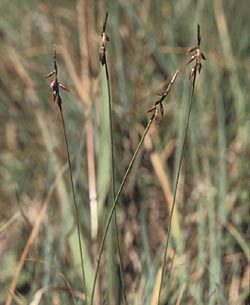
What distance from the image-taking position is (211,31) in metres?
1.94

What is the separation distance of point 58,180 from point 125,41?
0.60 metres

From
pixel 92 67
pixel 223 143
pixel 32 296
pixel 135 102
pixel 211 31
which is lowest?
pixel 32 296

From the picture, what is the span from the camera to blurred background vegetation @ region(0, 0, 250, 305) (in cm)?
128

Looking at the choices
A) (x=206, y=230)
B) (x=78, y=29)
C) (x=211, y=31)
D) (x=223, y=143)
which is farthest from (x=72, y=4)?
(x=206, y=230)

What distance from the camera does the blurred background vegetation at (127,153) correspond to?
4.21ft

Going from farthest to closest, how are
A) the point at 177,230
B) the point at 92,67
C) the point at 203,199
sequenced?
the point at 92,67 < the point at 203,199 < the point at 177,230

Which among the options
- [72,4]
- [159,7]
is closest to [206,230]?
[159,7]

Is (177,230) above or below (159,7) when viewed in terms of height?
below

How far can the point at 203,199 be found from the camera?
4.72ft

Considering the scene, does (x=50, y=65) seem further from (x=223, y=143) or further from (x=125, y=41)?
(x=223, y=143)

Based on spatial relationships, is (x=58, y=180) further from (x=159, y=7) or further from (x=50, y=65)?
(x=159, y=7)

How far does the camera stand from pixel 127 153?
1.59 m

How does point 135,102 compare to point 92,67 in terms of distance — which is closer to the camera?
point 135,102

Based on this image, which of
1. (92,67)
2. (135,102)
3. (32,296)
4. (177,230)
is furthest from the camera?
(92,67)
